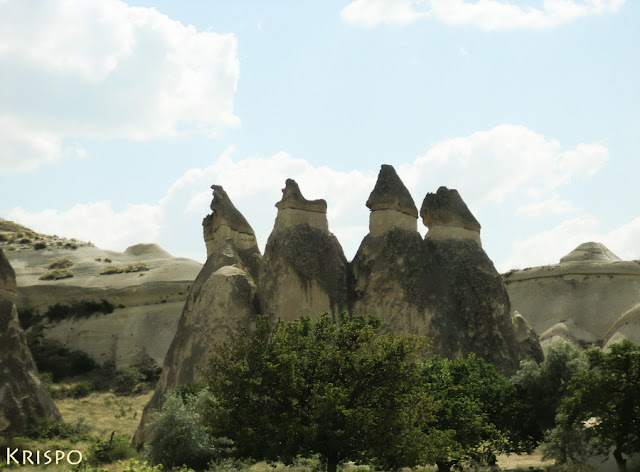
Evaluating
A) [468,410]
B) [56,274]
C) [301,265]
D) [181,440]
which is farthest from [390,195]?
[56,274]

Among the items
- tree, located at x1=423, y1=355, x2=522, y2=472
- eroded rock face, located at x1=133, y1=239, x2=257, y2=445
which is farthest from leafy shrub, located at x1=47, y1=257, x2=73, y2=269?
tree, located at x1=423, y1=355, x2=522, y2=472

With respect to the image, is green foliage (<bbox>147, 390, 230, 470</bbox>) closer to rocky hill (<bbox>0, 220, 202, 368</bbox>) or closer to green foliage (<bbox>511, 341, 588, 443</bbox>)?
green foliage (<bbox>511, 341, 588, 443</bbox>)

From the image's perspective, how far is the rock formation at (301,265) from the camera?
26.0m

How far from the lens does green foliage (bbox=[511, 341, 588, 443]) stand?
23375 mm

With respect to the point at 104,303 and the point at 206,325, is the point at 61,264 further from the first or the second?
the point at 206,325

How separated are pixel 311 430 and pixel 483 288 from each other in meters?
12.1

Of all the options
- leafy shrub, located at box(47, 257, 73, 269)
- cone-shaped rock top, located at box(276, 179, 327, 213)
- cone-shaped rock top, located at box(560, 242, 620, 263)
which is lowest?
leafy shrub, located at box(47, 257, 73, 269)

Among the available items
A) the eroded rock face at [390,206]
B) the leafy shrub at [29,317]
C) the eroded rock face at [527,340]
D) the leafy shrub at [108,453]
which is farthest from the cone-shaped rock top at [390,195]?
the leafy shrub at [29,317]

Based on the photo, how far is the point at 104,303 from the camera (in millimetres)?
49250

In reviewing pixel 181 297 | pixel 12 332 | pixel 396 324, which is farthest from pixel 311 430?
pixel 181 297

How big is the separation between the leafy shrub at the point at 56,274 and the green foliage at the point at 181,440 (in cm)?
3225

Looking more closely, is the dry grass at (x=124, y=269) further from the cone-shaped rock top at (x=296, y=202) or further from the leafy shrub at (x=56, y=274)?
the cone-shaped rock top at (x=296, y=202)

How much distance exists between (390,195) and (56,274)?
30815mm

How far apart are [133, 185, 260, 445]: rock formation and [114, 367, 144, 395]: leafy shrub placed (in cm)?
1628
